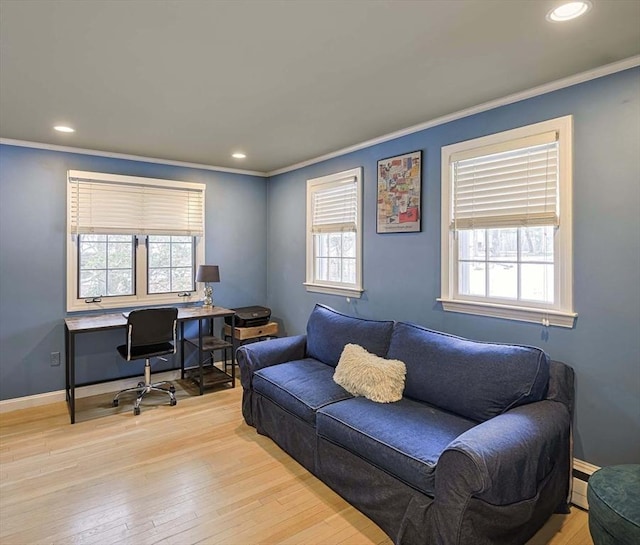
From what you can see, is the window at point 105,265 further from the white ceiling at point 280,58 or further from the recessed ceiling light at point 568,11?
the recessed ceiling light at point 568,11

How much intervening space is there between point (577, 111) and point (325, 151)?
7.72 ft

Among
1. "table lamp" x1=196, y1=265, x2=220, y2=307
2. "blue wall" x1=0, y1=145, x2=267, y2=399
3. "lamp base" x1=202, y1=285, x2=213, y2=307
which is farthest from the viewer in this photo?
"lamp base" x1=202, y1=285, x2=213, y2=307

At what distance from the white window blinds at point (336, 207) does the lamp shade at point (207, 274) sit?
123 cm

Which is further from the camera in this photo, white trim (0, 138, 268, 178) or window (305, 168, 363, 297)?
window (305, 168, 363, 297)

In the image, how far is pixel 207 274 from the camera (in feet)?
14.8

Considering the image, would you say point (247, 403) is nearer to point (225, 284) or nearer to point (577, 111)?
point (225, 284)

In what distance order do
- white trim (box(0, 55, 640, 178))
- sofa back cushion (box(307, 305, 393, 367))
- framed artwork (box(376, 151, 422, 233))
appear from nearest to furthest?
white trim (box(0, 55, 640, 178)), sofa back cushion (box(307, 305, 393, 367)), framed artwork (box(376, 151, 422, 233))

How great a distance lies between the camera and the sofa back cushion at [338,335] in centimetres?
311

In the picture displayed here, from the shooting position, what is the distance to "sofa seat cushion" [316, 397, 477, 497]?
1963 millimetres

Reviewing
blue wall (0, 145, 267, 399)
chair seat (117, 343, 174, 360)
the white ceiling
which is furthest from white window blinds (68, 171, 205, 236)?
chair seat (117, 343, 174, 360)

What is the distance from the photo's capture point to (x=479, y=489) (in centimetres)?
165

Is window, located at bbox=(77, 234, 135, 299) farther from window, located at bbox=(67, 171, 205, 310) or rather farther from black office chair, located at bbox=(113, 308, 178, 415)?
black office chair, located at bbox=(113, 308, 178, 415)

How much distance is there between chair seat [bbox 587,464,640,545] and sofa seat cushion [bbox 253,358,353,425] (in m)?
1.45

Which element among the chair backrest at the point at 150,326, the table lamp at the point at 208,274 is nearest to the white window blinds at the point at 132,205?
the table lamp at the point at 208,274
